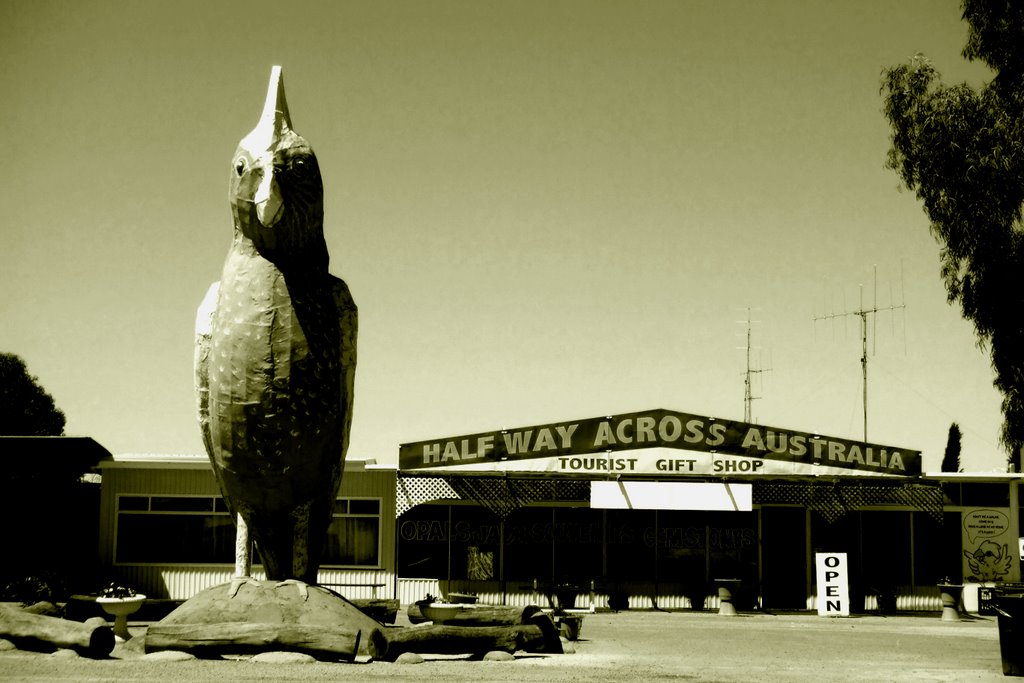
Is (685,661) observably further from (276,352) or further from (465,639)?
(276,352)

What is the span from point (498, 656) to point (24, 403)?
37.9 meters

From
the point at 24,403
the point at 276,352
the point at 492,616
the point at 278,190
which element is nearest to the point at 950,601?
the point at 492,616

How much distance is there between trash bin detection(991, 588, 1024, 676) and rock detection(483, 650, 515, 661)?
5.06 metres

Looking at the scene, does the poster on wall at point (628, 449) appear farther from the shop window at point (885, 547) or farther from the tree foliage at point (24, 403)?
the tree foliage at point (24, 403)

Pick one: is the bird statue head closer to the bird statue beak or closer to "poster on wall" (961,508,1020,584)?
the bird statue beak

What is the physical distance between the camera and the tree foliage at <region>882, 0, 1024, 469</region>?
2006 cm

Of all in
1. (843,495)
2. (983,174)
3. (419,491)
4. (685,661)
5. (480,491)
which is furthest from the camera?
(843,495)

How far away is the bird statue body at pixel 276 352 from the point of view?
11195 millimetres

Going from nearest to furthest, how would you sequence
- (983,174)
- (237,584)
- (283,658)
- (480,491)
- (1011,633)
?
(283,658)
(237,584)
(1011,633)
(983,174)
(480,491)

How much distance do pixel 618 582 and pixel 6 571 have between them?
11731 mm

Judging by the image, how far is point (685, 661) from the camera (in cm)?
1332

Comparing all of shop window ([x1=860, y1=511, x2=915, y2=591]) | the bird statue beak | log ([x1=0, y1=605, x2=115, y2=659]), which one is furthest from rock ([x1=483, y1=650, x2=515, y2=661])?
shop window ([x1=860, y1=511, x2=915, y2=591])

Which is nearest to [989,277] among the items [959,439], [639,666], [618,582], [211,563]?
[618,582]

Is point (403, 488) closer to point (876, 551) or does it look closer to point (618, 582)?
point (618, 582)
